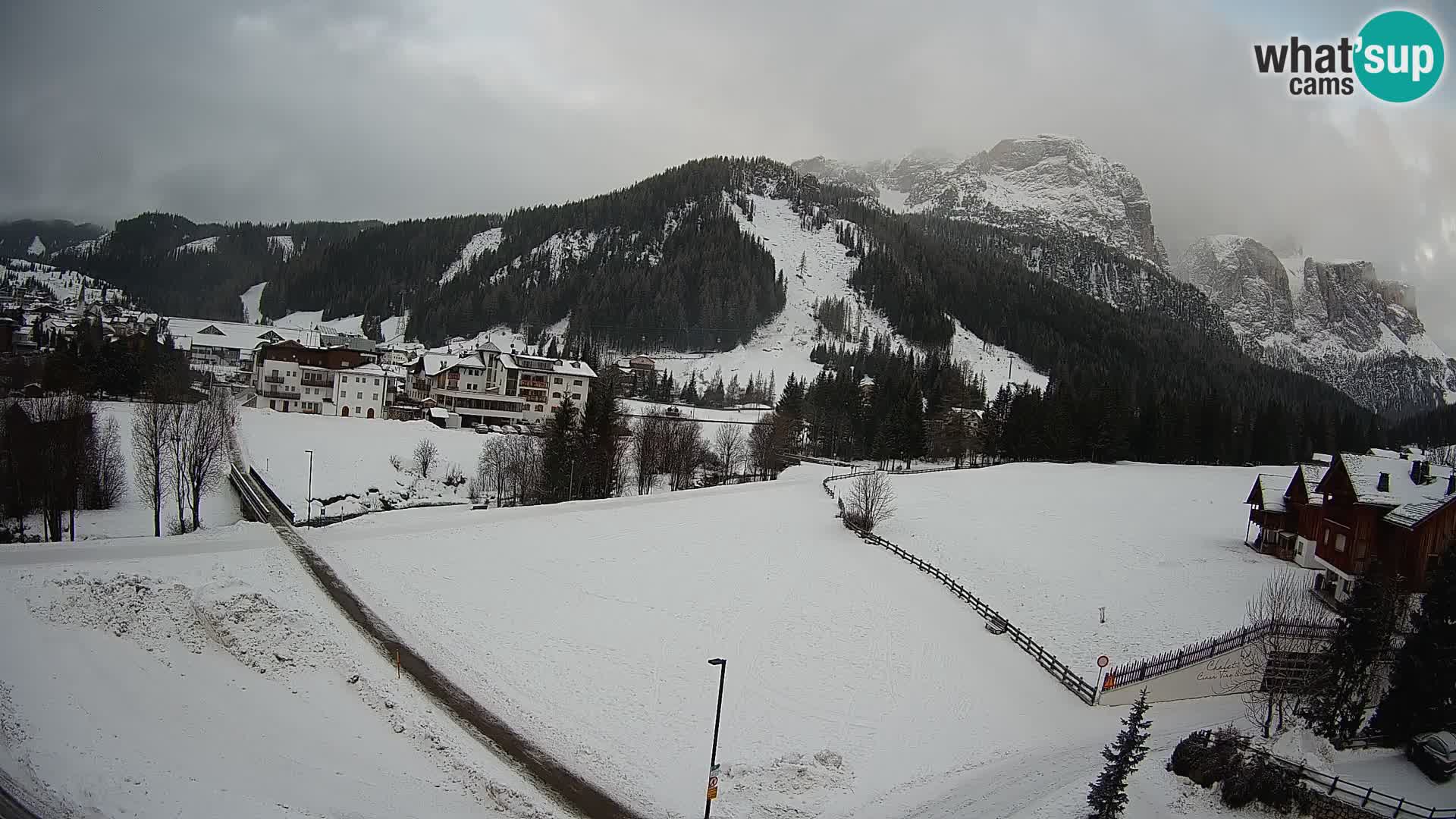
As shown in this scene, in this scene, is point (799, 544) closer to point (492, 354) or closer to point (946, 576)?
point (946, 576)

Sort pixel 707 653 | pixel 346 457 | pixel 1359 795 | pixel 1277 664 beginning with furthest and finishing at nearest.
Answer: pixel 346 457
pixel 707 653
pixel 1277 664
pixel 1359 795

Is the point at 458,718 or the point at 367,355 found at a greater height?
the point at 367,355

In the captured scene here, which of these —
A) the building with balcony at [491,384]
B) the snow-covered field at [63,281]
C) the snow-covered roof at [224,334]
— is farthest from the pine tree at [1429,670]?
the snow-covered field at [63,281]

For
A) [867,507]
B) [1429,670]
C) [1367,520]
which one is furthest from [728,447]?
[1429,670]

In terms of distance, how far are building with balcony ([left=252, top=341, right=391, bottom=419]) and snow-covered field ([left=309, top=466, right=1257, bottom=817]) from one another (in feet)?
153

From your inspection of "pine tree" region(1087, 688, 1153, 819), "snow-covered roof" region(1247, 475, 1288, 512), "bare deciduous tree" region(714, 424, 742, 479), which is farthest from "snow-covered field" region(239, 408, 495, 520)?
"snow-covered roof" region(1247, 475, 1288, 512)

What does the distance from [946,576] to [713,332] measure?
489 feet

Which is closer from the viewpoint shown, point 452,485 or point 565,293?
point 452,485

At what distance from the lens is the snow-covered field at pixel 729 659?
22609 mm

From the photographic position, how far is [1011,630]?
1304 inches

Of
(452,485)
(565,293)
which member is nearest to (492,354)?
(452,485)

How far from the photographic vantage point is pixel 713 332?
606 feet

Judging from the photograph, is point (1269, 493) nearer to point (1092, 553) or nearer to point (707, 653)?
point (1092, 553)

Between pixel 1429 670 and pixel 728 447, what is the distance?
65.8m
